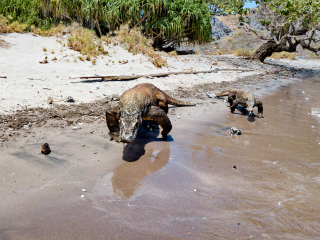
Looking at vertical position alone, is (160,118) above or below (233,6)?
below

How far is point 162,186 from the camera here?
10.9 ft

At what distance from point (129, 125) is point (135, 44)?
9.95 metres

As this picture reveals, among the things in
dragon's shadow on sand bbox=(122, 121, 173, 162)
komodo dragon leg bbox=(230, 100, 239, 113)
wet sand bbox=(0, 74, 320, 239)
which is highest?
komodo dragon leg bbox=(230, 100, 239, 113)

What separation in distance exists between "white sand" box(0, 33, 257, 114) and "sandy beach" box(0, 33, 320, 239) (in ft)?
0.21

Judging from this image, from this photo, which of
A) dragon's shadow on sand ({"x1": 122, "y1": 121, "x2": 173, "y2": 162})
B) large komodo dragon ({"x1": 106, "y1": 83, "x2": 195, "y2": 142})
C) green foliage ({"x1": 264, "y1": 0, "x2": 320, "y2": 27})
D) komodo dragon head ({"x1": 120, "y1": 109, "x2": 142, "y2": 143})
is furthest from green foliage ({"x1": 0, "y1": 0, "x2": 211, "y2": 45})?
komodo dragon head ({"x1": 120, "y1": 109, "x2": 142, "y2": 143})

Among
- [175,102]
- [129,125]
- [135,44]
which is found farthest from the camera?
[135,44]

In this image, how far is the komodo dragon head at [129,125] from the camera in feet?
12.6

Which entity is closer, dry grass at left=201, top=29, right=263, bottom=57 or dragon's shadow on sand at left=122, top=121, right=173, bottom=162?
dragon's shadow on sand at left=122, top=121, right=173, bottom=162

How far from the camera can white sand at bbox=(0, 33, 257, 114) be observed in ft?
21.2

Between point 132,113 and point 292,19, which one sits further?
point 292,19

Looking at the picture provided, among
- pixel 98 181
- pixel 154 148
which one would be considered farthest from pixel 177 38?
pixel 98 181

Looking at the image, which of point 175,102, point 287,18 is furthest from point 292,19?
point 175,102

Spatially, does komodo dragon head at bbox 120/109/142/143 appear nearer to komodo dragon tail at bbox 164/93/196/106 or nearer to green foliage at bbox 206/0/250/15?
komodo dragon tail at bbox 164/93/196/106

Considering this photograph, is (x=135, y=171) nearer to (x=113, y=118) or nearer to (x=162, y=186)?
(x=162, y=186)
